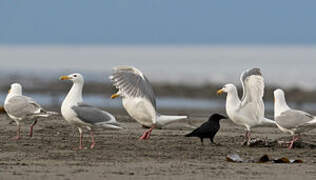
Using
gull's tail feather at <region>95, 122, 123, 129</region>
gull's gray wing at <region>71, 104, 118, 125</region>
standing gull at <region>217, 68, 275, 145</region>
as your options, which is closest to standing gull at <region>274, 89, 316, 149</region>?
standing gull at <region>217, 68, 275, 145</region>

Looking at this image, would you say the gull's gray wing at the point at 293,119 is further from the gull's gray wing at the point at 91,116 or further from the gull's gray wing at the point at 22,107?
the gull's gray wing at the point at 22,107

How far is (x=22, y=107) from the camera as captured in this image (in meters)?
15.1

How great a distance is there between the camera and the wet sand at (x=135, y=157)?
10.7m

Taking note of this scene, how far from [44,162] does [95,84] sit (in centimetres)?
2354

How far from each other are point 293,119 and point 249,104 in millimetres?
1262

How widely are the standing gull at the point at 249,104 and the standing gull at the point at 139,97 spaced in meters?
0.92

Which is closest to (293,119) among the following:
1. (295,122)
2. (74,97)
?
(295,122)

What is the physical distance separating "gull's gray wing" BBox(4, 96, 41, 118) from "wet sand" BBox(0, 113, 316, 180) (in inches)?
14.8

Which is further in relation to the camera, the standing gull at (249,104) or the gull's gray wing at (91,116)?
the standing gull at (249,104)

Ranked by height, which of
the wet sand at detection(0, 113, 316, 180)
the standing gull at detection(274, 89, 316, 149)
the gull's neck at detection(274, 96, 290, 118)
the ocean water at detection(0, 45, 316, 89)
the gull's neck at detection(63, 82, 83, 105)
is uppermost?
the gull's neck at detection(63, 82, 83, 105)

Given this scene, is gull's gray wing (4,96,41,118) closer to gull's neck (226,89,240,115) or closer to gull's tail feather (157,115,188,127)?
gull's tail feather (157,115,188,127)

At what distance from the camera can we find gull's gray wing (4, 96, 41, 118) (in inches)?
591

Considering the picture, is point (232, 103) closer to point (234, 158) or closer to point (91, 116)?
point (91, 116)

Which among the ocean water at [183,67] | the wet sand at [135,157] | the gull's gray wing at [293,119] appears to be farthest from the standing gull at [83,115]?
the ocean water at [183,67]
